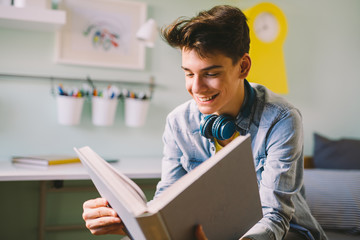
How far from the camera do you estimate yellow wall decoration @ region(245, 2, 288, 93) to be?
7.37ft

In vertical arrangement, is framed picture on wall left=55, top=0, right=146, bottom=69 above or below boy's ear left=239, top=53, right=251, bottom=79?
above

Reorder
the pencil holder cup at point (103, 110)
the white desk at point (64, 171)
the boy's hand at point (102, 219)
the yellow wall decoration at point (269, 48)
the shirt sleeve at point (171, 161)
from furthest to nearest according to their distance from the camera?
the yellow wall decoration at point (269, 48)
the pencil holder cup at point (103, 110)
the white desk at point (64, 171)
the shirt sleeve at point (171, 161)
the boy's hand at point (102, 219)

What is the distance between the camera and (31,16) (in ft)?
5.39

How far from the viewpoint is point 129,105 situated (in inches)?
78.4

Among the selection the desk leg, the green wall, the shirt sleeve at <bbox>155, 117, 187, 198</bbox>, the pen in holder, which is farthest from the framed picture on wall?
the shirt sleeve at <bbox>155, 117, 187, 198</bbox>

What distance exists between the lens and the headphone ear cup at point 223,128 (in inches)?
41.5

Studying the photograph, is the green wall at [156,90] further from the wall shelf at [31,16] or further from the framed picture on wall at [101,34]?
the wall shelf at [31,16]

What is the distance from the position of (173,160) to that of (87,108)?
0.90 metres

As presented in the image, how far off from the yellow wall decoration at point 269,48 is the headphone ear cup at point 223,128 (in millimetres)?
1236

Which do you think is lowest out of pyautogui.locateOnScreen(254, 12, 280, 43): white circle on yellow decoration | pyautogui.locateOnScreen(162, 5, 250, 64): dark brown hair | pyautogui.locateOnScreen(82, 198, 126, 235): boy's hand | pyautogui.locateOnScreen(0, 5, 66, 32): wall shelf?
pyautogui.locateOnScreen(82, 198, 126, 235): boy's hand

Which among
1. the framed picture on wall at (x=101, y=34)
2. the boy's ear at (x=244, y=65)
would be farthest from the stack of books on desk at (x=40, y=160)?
the boy's ear at (x=244, y=65)

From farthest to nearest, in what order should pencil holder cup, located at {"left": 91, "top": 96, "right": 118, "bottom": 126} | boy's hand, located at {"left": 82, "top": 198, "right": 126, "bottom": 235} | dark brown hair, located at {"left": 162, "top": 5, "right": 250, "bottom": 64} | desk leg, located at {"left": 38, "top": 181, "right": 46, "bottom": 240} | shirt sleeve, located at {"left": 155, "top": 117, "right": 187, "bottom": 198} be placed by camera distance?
pencil holder cup, located at {"left": 91, "top": 96, "right": 118, "bottom": 126} → desk leg, located at {"left": 38, "top": 181, "right": 46, "bottom": 240} → shirt sleeve, located at {"left": 155, "top": 117, "right": 187, "bottom": 198} → dark brown hair, located at {"left": 162, "top": 5, "right": 250, "bottom": 64} → boy's hand, located at {"left": 82, "top": 198, "right": 126, "bottom": 235}

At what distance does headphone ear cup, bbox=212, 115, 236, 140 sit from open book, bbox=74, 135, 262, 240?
281 mm

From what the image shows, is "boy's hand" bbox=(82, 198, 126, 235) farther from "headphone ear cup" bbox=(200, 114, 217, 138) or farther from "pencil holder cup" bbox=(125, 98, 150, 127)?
"pencil holder cup" bbox=(125, 98, 150, 127)
